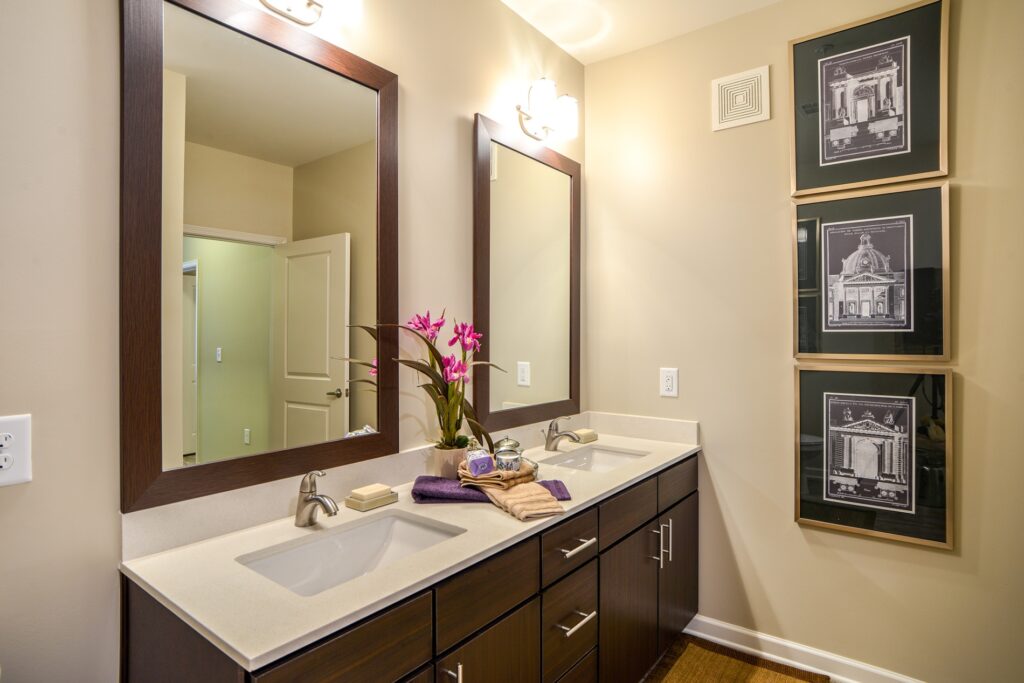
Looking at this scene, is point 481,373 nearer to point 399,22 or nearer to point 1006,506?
point 399,22

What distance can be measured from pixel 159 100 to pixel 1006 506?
8.61 feet

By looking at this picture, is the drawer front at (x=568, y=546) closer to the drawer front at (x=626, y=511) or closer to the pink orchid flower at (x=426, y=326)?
the drawer front at (x=626, y=511)

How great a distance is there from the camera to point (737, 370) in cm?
230

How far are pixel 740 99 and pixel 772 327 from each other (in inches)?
36.6

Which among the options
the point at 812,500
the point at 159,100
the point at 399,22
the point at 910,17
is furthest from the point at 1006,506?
the point at 159,100

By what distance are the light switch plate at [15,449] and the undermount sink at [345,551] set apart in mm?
428

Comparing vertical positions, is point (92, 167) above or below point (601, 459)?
Answer: above

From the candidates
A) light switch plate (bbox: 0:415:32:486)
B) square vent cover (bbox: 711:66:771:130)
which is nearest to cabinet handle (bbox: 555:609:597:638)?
light switch plate (bbox: 0:415:32:486)

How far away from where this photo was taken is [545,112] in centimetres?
227

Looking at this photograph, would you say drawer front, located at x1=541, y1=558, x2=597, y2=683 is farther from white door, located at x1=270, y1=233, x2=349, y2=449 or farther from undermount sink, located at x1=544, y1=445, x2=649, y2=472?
white door, located at x1=270, y1=233, x2=349, y2=449

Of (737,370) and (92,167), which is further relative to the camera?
(737,370)

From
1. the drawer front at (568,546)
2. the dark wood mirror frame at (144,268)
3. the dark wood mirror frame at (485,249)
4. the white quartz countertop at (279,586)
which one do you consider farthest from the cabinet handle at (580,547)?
the dark wood mirror frame at (144,268)

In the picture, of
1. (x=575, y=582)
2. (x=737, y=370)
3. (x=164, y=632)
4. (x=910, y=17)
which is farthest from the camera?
(x=737, y=370)

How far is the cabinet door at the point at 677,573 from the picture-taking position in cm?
208
